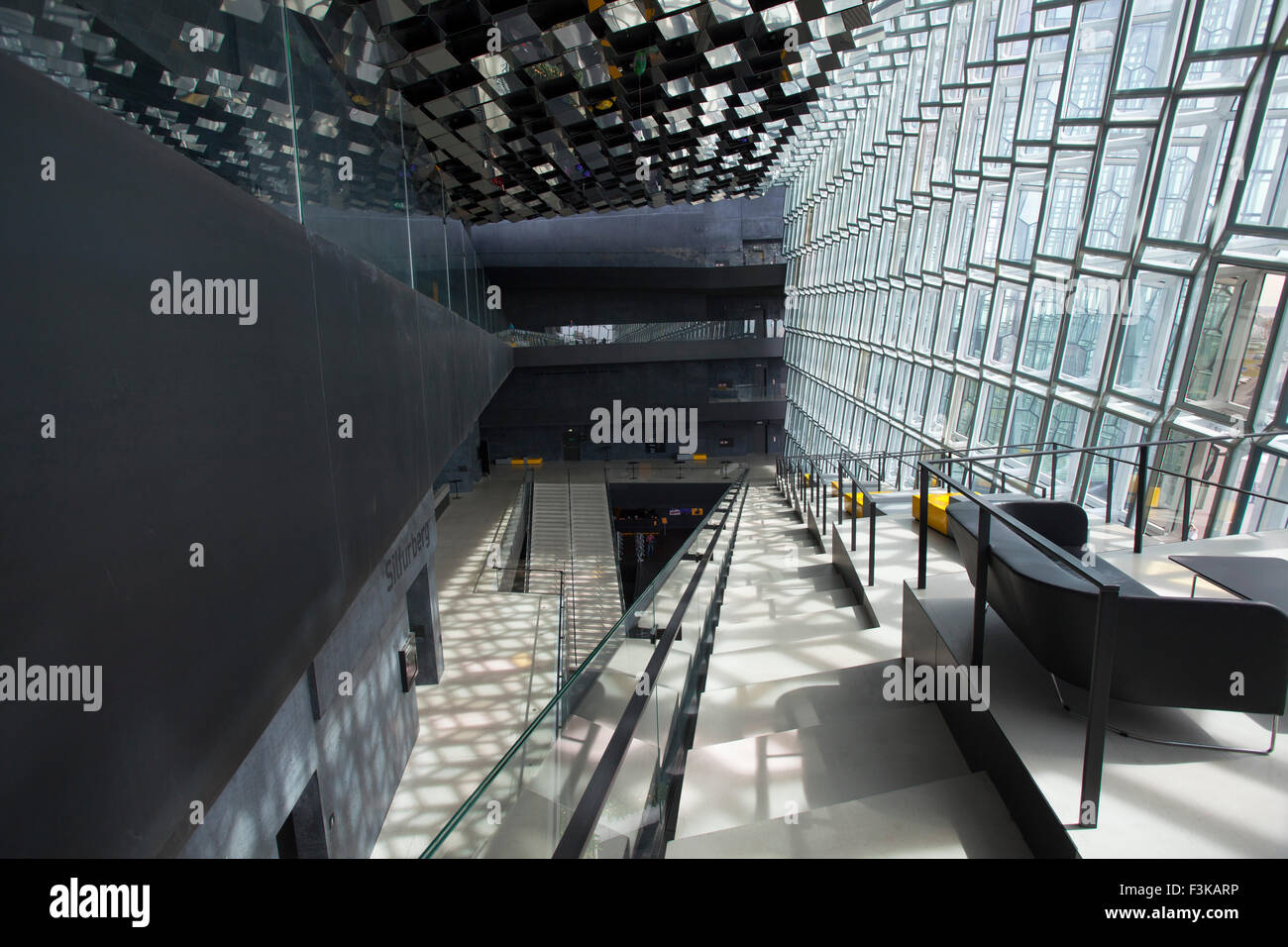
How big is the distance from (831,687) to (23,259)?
4086 millimetres

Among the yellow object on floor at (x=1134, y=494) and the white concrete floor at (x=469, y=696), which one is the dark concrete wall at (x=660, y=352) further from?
the yellow object on floor at (x=1134, y=494)

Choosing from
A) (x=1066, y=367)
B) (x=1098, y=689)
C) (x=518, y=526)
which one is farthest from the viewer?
(x=518, y=526)

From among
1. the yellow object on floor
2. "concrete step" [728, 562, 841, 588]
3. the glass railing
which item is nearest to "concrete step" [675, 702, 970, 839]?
the glass railing

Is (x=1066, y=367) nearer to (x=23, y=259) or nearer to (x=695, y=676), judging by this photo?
(x=695, y=676)

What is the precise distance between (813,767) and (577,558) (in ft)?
51.6

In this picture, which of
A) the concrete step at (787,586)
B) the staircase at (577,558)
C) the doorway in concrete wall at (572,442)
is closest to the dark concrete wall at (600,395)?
the doorway in concrete wall at (572,442)

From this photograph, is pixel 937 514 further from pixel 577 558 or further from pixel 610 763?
pixel 577 558

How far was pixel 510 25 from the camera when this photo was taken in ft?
34.8

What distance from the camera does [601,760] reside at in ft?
8.17

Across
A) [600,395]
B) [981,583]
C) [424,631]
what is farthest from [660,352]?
[981,583]

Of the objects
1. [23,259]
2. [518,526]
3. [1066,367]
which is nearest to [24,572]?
[23,259]

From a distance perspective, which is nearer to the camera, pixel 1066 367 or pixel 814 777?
pixel 814 777

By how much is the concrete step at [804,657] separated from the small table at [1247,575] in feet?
5.43

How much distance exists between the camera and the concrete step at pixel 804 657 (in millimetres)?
4574
